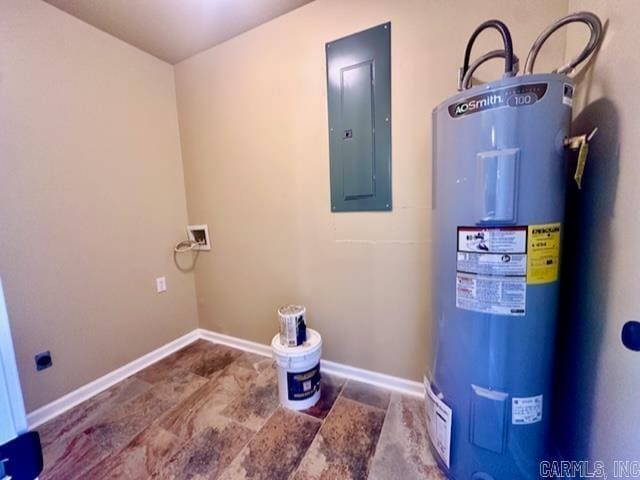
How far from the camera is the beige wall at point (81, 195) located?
54.4 inches

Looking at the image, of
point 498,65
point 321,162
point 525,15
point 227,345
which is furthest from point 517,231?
point 227,345

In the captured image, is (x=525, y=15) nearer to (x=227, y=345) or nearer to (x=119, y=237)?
(x=119, y=237)

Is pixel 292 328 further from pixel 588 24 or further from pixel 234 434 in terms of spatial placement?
pixel 588 24

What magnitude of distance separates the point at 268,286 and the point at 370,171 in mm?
1101

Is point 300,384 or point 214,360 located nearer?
point 300,384

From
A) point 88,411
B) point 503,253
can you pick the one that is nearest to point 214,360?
point 88,411

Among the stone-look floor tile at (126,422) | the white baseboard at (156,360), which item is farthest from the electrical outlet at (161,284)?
the stone-look floor tile at (126,422)

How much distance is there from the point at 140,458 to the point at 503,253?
1767 mm

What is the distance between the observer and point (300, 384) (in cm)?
143

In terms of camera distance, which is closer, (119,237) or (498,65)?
(498,65)

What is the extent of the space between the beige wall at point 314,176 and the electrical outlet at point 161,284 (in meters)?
0.32

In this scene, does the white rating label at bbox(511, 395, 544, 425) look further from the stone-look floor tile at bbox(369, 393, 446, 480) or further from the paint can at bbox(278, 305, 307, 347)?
the paint can at bbox(278, 305, 307, 347)

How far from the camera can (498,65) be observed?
118 centimetres

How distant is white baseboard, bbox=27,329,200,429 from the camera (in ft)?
4.77
